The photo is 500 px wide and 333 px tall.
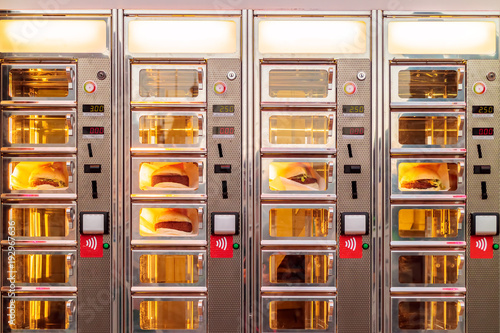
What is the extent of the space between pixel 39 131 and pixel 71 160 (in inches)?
17.2

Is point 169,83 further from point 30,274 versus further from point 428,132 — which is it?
point 428,132

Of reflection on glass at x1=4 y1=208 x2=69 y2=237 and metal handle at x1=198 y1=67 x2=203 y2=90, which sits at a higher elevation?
metal handle at x1=198 y1=67 x2=203 y2=90

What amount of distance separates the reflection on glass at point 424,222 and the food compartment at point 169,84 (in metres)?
1.95

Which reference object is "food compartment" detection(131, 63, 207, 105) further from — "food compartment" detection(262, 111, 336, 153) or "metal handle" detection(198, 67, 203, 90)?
"food compartment" detection(262, 111, 336, 153)

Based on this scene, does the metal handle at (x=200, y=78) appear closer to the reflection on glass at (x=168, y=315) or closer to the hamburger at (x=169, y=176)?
the hamburger at (x=169, y=176)

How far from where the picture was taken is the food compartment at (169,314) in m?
2.99

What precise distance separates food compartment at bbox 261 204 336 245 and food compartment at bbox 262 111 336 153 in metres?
0.48

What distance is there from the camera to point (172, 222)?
3062 mm

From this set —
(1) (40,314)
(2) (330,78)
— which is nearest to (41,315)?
(1) (40,314)

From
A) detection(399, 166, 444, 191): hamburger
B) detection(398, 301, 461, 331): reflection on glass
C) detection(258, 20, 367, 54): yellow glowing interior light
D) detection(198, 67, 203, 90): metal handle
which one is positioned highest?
detection(258, 20, 367, 54): yellow glowing interior light

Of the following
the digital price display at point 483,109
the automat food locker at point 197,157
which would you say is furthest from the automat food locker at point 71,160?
the digital price display at point 483,109

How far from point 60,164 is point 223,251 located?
1543 mm

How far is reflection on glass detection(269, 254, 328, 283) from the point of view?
304 centimetres

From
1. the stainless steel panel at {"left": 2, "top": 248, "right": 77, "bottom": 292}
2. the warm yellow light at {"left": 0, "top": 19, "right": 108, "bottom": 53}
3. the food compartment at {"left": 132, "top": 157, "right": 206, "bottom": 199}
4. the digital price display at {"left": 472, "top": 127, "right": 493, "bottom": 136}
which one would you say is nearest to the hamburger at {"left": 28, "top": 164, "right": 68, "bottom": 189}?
the stainless steel panel at {"left": 2, "top": 248, "right": 77, "bottom": 292}
